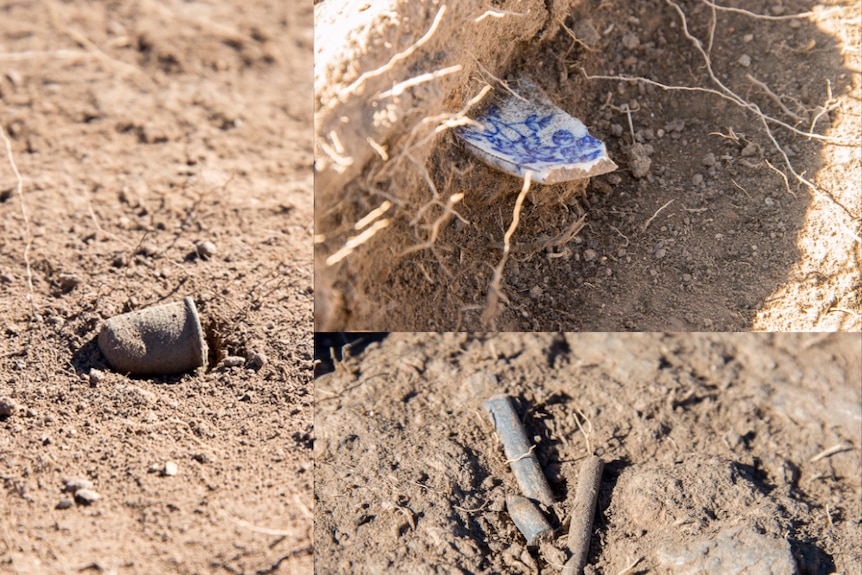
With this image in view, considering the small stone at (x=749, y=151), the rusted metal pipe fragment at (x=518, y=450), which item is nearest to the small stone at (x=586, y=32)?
the small stone at (x=749, y=151)

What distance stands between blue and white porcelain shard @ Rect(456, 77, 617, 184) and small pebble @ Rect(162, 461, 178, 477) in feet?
4.61

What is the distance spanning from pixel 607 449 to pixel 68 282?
192 centimetres

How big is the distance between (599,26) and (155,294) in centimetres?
222

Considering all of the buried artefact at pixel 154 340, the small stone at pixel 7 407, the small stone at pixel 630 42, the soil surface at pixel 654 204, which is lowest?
the small stone at pixel 7 407

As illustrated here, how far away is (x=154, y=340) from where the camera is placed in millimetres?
2365

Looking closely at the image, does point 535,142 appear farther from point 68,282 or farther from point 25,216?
point 25,216

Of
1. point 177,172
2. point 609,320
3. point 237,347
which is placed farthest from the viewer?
point 177,172

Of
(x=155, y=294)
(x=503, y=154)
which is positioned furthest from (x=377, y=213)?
(x=155, y=294)

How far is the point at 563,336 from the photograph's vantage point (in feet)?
9.14

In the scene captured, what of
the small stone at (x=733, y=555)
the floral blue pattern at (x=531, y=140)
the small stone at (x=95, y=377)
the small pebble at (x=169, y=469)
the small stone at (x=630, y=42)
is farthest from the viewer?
the small stone at (x=630, y=42)

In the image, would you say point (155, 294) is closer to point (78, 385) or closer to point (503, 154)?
point (78, 385)

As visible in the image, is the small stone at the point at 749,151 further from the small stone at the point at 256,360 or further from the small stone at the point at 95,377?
the small stone at the point at 95,377

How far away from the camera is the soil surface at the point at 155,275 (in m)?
2.10

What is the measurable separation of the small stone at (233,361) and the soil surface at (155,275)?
2 cm
